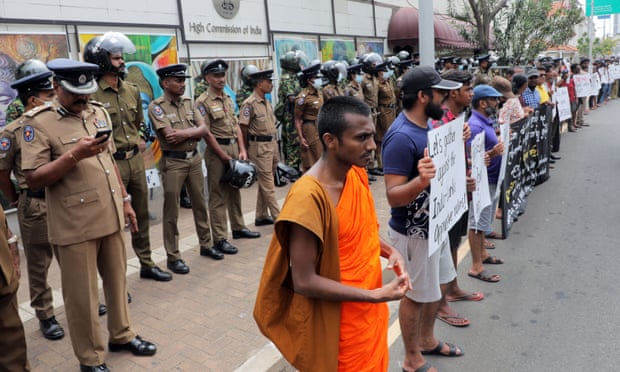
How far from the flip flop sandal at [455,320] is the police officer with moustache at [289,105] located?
496 centimetres

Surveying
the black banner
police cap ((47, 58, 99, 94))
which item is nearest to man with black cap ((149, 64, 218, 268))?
police cap ((47, 58, 99, 94))

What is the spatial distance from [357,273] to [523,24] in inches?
600

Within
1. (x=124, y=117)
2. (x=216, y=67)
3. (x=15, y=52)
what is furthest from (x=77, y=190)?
(x=15, y=52)

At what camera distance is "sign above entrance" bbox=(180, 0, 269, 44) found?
365 inches

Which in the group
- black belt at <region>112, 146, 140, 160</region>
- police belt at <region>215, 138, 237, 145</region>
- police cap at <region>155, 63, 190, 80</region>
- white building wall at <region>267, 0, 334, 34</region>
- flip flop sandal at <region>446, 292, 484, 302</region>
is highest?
white building wall at <region>267, 0, 334, 34</region>

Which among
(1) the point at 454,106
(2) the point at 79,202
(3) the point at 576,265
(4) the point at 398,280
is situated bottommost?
(3) the point at 576,265

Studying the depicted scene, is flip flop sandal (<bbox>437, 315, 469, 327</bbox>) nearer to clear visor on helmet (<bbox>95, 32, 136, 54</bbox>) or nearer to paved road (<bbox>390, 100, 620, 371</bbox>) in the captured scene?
paved road (<bbox>390, 100, 620, 371</bbox>)

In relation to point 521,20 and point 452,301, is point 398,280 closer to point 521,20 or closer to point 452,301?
point 452,301

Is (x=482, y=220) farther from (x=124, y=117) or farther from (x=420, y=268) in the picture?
(x=124, y=117)

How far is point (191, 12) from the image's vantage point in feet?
30.4

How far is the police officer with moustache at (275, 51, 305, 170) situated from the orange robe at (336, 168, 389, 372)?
6396mm

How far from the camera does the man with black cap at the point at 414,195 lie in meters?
3.02

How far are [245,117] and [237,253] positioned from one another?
1.80 meters

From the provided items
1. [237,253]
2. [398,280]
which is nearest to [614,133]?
[237,253]
